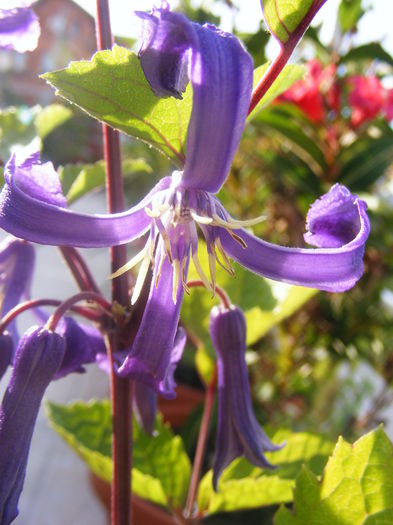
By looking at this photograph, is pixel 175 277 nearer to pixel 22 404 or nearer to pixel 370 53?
pixel 22 404

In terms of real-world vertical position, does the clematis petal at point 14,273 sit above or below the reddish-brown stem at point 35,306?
below

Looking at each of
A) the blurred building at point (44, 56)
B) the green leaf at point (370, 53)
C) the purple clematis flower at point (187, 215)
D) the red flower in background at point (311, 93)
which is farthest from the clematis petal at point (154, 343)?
the blurred building at point (44, 56)

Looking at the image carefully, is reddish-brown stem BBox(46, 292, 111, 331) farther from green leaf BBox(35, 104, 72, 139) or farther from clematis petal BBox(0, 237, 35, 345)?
green leaf BBox(35, 104, 72, 139)

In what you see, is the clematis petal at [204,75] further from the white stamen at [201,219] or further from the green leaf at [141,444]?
the green leaf at [141,444]

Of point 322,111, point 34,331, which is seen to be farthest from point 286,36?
point 322,111

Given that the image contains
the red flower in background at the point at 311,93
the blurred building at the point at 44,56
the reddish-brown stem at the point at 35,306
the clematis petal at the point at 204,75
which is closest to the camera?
the clematis petal at the point at 204,75

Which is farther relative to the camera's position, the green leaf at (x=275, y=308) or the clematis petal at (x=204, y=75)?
the green leaf at (x=275, y=308)

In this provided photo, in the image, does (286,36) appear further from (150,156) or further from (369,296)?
(150,156)
